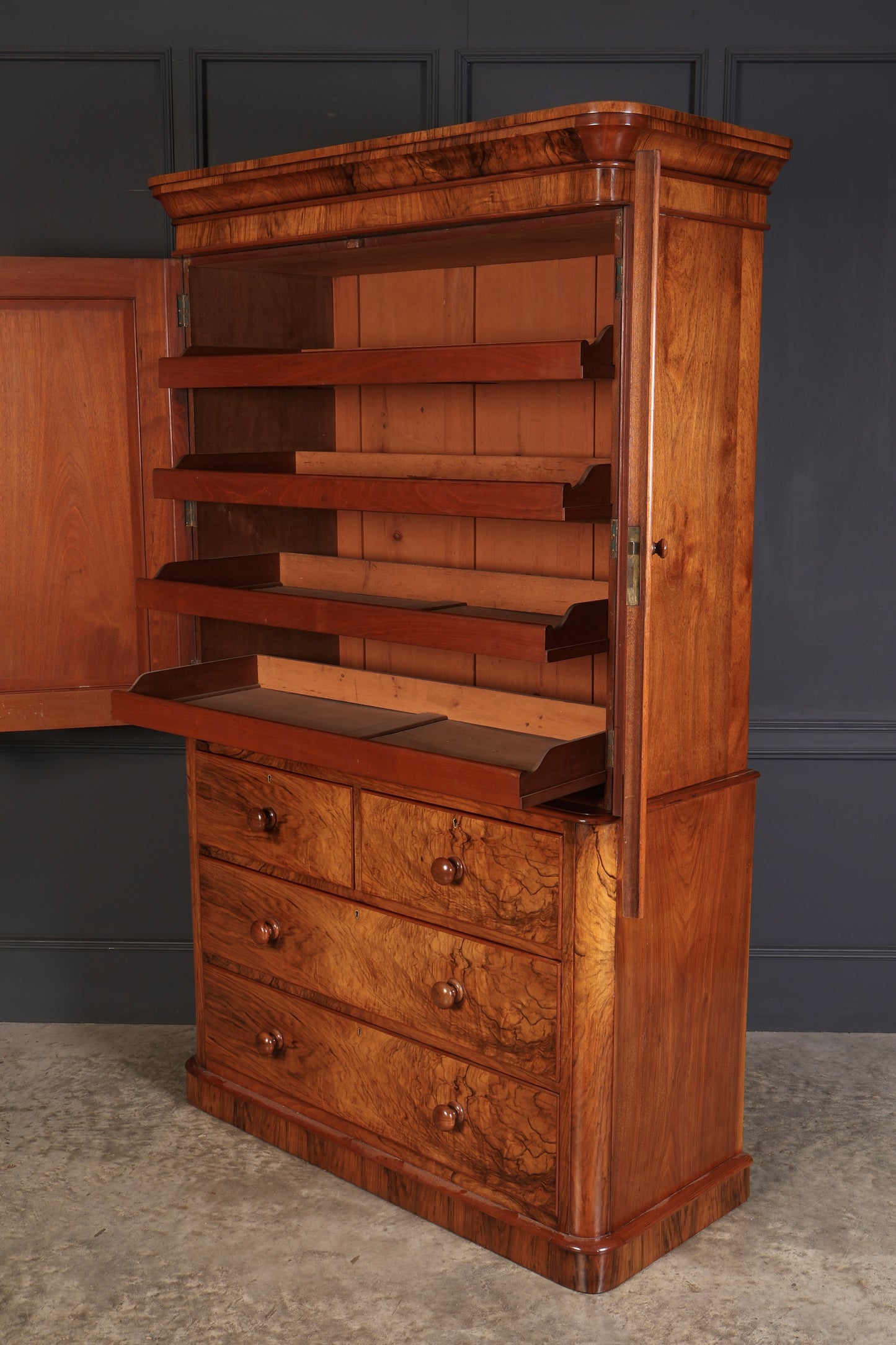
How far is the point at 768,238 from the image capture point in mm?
3674

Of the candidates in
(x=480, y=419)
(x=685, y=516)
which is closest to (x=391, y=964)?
(x=685, y=516)

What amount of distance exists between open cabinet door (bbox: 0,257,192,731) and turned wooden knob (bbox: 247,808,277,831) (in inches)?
17.5

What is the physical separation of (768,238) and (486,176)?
1.44 m

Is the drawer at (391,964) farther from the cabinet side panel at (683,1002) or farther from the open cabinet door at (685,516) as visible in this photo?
the open cabinet door at (685,516)

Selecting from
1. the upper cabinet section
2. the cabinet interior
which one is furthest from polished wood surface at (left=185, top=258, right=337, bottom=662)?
the upper cabinet section

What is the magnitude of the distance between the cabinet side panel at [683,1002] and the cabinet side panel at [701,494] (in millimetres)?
117

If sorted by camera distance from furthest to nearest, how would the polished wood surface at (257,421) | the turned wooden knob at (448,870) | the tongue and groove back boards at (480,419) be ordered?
the polished wood surface at (257,421)
the tongue and groove back boards at (480,419)
the turned wooden knob at (448,870)

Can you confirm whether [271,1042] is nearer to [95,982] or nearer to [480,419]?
[95,982]

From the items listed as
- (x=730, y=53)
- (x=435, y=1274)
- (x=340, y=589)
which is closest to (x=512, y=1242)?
(x=435, y=1274)

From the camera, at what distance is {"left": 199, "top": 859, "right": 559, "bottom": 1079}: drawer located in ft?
8.87

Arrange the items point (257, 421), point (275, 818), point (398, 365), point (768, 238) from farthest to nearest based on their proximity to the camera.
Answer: point (768, 238)
point (257, 421)
point (275, 818)
point (398, 365)

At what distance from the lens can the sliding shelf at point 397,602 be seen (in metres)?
2.54

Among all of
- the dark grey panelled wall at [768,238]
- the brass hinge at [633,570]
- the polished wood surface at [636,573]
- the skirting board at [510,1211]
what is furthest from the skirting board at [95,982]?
the brass hinge at [633,570]

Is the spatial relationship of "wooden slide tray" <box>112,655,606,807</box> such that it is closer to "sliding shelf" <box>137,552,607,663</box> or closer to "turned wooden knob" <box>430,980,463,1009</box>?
"sliding shelf" <box>137,552,607,663</box>
